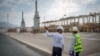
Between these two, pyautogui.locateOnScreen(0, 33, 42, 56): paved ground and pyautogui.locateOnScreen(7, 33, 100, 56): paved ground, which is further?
pyautogui.locateOnScreen(0, 33, 42, 56): paved ground

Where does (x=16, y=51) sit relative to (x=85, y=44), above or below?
below

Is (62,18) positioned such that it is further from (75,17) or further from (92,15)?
(92,15)

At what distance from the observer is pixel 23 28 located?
245 ft

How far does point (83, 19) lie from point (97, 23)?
191 inches

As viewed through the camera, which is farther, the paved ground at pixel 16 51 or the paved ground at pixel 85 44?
the paved ground at pixel 16 51

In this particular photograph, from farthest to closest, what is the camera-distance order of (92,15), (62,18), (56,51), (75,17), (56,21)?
(56,21)
(62,18)
(75,17)
(92,15)
(56,51)

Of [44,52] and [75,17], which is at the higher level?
[75,17]

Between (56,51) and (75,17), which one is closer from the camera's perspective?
(56,51)

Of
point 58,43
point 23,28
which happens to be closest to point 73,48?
point 58,43

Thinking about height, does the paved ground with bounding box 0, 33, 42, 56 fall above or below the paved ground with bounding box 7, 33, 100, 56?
below

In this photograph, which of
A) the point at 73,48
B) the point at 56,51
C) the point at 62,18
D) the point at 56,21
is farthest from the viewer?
the point at 56,21

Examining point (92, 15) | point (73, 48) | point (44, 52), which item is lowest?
point (44, 52)

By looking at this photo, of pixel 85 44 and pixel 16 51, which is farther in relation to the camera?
pixel 85 44

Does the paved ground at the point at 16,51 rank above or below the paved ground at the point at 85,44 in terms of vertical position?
below
